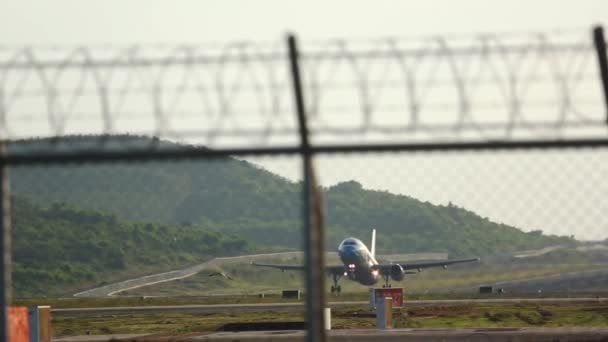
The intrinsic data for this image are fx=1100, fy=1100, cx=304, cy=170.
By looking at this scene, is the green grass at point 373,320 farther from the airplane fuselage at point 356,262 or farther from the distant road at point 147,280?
the distant road at point 147,280

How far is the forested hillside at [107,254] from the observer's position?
12162cm

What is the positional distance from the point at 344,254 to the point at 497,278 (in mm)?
15280

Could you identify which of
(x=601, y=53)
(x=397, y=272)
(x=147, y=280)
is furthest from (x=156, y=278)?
(x=601, y=53)

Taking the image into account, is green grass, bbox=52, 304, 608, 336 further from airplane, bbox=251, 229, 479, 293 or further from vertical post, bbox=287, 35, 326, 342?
vertical post, bbox=287, 35, 326, 342

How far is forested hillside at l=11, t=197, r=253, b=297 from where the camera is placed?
121625 millimetres

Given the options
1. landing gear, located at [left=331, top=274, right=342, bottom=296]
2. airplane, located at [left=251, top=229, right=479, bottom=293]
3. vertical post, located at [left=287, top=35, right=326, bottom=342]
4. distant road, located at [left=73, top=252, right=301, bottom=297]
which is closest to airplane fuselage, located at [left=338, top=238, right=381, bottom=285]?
airplane, located at [left=251, top=229, right=479, bottom=293]

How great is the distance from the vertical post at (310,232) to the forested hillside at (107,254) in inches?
4009

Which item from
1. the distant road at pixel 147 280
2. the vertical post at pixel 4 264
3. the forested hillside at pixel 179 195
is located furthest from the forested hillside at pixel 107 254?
the vertical post at pixel 4 264

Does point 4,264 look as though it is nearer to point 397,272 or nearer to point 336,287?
point 336,287

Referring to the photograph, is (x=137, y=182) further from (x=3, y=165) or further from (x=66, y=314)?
(x=66, y=314)

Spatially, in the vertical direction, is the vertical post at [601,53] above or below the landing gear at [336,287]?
below

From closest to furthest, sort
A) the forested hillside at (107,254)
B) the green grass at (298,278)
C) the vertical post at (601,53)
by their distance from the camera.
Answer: the vertical post at (601,53)
the green grass at (298,278)
the forested hillside at (107,254)

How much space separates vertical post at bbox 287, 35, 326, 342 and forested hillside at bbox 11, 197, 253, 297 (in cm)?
10183

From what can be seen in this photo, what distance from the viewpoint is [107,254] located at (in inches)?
4951
